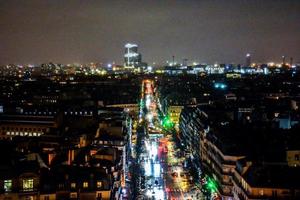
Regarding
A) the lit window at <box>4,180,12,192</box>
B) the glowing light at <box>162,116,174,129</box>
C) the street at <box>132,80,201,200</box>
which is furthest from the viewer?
the glowing light at <box>162,116,174,129</box>

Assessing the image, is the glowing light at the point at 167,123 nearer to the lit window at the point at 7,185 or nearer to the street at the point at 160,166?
the street at the point at 160,166

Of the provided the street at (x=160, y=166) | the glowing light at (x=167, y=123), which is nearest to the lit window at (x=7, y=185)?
the street at (x=160, y=166)

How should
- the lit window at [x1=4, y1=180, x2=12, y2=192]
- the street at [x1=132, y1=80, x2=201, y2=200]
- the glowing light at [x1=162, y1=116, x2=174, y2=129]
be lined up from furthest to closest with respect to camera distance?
the glowing light at [x1=162, y1=116, x2=174, y2=129], the street at [x1=132, y1=80, x2=201, y2=200], the lit window at [x1=4, y1=180, x2=12, y2=192]

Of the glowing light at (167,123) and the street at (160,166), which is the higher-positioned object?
the glowing light at (167,123)

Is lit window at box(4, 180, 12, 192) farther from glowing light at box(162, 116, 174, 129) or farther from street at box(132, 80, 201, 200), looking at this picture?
glowing light at box(162, 116, 174, 129)

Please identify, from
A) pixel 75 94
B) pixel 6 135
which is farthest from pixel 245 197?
pixel 75 94

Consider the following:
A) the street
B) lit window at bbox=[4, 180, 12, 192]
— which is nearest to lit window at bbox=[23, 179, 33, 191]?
lit window at bbox=[4, 180, 12, 192]

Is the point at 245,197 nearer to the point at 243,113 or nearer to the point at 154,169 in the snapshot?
the point at 154,169

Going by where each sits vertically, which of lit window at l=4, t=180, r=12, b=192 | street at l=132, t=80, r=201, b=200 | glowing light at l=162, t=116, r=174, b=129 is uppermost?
lit window at l=4, t=180, r=12, b=192

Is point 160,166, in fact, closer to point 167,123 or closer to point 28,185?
point 28,185

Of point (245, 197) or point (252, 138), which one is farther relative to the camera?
point (252, 138)

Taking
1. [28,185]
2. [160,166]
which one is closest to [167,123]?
[160,166]
